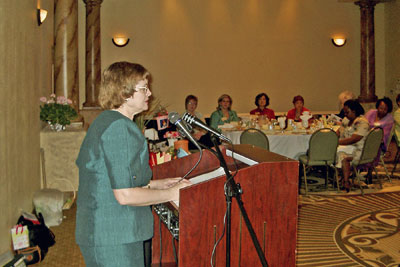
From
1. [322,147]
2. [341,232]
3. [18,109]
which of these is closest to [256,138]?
[322,147]

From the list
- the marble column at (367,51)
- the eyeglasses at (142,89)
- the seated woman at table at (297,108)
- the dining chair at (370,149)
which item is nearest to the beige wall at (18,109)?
the eyeglasses at (142,89)

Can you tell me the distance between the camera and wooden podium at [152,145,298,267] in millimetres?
2100

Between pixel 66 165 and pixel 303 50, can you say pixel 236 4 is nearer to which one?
pixel 303 50

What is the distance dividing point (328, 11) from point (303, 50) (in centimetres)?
115

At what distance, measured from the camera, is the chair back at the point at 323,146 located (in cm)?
675

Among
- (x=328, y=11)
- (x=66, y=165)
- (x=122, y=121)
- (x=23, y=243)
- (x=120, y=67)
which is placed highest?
(x=328, y=11)

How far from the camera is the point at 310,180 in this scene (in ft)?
26.0

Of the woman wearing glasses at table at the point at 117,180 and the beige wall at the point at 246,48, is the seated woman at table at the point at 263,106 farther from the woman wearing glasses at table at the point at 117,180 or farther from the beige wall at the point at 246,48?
the woman wearing glasses at table at the point at 117,180

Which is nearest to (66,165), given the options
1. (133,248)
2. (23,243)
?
(23,243)

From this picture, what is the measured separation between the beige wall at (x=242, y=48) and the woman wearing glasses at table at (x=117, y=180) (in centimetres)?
950

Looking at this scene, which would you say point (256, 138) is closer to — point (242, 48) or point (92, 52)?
point (92, 52)

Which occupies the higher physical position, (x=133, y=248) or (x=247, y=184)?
(x=247, y=184)

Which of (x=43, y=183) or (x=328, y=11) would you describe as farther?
(x=328, y=11)

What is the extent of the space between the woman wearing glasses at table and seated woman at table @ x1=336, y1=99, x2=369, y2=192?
5343 millimetres
